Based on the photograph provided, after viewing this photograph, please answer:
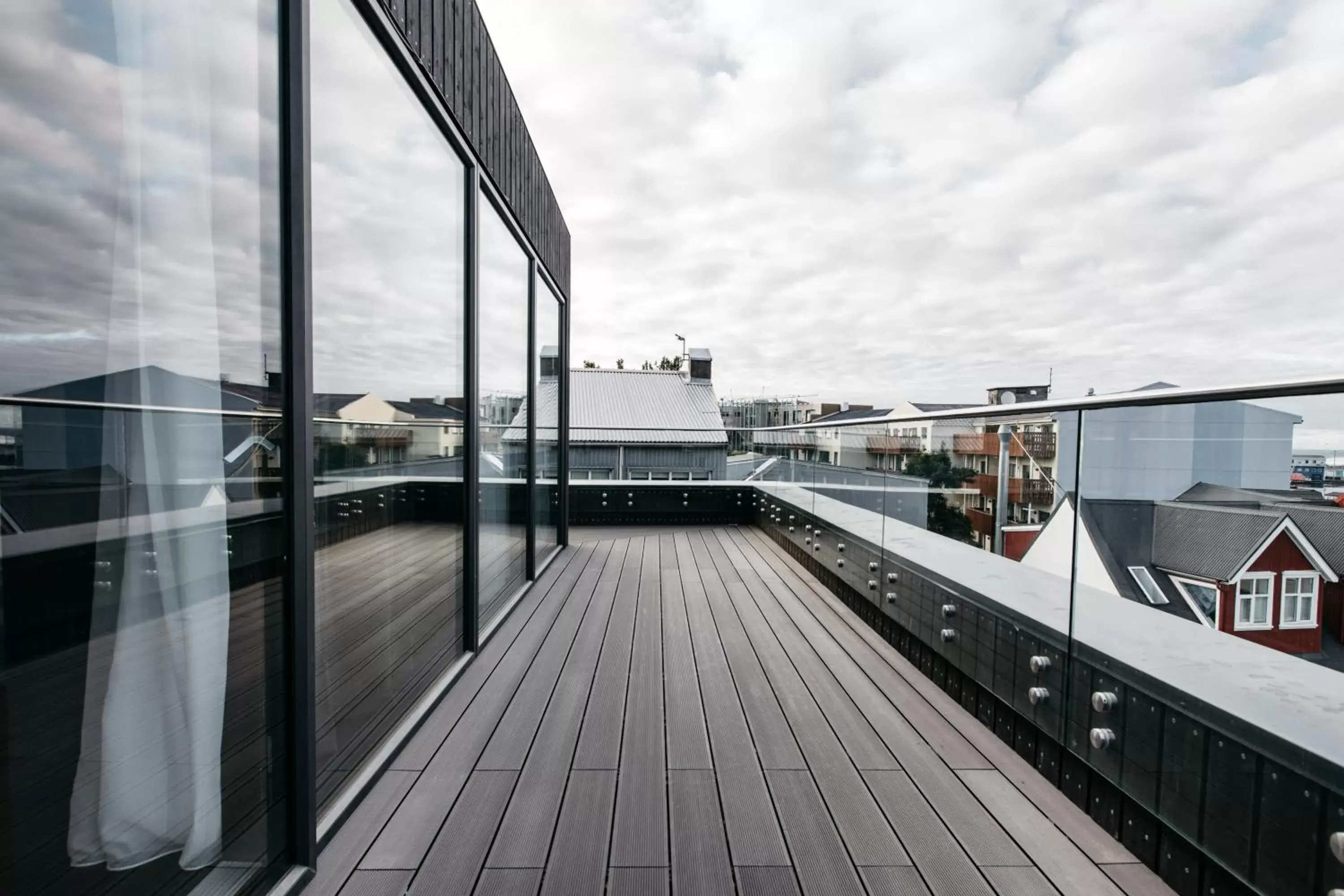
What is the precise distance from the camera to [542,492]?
4641mm

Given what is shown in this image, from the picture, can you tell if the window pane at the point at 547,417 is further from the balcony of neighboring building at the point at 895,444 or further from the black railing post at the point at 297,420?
the black railing post at the point at 297,420

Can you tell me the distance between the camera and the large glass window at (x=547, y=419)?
4266mm

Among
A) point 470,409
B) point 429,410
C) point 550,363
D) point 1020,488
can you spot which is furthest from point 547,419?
point 1020,488

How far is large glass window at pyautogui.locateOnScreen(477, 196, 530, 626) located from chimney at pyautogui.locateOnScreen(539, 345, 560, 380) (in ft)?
1.74

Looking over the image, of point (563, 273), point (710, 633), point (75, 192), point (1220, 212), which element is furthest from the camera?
point (1220, 212)

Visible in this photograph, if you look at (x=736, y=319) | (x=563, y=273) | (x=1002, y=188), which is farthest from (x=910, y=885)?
(x=736, y=319)

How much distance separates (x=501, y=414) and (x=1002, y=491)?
2238mm

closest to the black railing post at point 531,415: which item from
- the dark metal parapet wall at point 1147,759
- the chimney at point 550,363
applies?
the chimney at point 550,363

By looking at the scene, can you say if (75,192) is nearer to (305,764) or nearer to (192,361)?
(192,361)

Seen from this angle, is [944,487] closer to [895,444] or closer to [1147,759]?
[895,444]

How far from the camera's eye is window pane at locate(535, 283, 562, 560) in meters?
4.27

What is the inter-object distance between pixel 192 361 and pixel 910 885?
1.72m

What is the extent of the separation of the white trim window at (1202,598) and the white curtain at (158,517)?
1881mm

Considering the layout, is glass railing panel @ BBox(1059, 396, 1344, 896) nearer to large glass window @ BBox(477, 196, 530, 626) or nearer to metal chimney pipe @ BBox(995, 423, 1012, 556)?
metal chimney pipe @ BBox(995, 423, 1012, 556)
